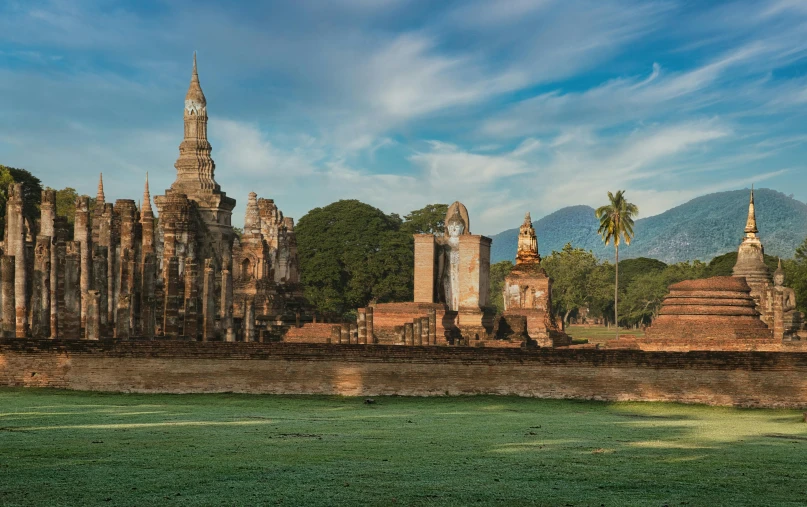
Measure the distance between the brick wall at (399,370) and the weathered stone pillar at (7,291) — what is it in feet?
19.6

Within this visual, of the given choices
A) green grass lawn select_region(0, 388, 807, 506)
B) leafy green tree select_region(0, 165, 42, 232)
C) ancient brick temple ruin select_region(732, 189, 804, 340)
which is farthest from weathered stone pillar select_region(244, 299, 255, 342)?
leafy green tree select_region(0, 165, 42, 232)

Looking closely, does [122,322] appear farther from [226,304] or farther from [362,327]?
[362,327]

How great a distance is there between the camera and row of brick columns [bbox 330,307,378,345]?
27891mm

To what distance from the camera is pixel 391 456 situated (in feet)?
36.4

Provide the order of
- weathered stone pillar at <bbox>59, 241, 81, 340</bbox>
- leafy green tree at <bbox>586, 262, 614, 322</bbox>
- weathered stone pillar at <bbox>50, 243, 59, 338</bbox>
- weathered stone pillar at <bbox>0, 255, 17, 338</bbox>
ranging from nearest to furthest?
weathered stone pillar at <bbox>0, 255, 17, 338</bbox>
weathered stone pillar at <bbox>59, 241, 81, 340</bbox>
weathered stone pillar at <bbox>50, 243, 59, 338</bbox>
leafy green tree at <bbox>586, 262, 614, 322</bbox>

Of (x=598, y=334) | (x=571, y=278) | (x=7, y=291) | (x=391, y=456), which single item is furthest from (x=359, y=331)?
(x=571, y=278)

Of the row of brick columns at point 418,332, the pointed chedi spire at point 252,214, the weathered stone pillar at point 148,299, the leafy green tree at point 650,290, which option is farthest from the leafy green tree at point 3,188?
the leafy green tree at point 650,290

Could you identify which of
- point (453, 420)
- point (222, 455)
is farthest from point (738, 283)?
point (222, 455)

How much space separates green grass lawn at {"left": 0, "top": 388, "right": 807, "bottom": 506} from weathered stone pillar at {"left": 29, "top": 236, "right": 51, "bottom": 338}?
10397mm

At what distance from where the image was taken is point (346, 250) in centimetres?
6975

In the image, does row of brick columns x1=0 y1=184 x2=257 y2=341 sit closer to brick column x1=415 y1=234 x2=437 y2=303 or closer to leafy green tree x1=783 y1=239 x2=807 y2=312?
brick column x1=415 y1=234 x2=437 y2=303

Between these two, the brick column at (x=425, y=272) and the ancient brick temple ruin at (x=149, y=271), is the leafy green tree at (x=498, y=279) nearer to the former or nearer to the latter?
A: the ancient brick temple ruin at (x=149, y=271)

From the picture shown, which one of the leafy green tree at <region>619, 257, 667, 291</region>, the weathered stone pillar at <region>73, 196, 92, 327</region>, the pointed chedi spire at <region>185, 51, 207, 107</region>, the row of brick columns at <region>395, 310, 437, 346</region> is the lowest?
the row of brick columns at <region>395, 310, 437, 346</region>

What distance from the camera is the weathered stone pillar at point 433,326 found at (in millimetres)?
29719
